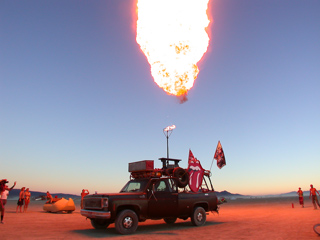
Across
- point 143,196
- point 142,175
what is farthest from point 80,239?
point 142,175

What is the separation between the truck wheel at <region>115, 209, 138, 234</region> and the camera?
991 centimetres

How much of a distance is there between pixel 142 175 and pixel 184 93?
7396 mm

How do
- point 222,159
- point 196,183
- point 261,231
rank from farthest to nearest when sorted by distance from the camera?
point 222,159 < point 196,183 < point 261,231

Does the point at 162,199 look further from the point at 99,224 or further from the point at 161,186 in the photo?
the point at 99,224

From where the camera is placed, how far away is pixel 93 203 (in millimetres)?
10570

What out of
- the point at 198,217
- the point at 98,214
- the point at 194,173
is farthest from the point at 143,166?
the point at 198,217

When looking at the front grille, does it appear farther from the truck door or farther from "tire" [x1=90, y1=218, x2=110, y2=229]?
the truck door

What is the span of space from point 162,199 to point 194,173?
7.52ft

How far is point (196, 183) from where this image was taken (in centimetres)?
1288

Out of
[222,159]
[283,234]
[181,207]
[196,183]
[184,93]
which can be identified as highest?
[184,93]

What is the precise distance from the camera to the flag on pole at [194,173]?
41.6 feet

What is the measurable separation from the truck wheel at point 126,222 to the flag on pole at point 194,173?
3370 millimetres

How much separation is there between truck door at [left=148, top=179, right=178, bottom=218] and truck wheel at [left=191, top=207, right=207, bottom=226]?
3.41 feet

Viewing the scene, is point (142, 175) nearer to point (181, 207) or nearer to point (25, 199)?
point (181, 207)
